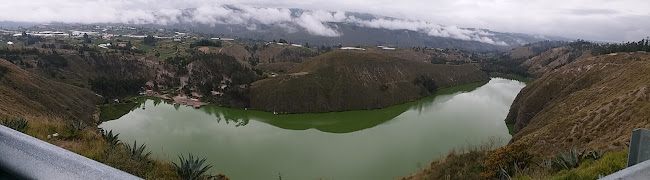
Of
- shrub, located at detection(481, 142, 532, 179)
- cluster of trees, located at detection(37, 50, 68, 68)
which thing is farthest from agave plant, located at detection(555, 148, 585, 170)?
cluster of trees, located at detection(37, 50, 68, 68)

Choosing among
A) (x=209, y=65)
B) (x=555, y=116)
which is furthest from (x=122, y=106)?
(x=555, y=116)

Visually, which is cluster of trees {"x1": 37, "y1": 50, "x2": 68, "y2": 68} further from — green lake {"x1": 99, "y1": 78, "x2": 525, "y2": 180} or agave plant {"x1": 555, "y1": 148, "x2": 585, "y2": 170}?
agave plant {"x1": 555, "y1": 148, "x2": 585, "y2": 170}

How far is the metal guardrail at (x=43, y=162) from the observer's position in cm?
153

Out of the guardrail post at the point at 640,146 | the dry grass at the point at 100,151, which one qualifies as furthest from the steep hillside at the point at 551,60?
the guardrail post at the point at 640,146

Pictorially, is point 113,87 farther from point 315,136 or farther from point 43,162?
point 43,162

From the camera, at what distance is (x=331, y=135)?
40219 mm

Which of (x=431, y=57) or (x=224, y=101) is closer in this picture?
(x=224, y=101)

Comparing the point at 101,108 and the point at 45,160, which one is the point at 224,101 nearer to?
the point at 101,108

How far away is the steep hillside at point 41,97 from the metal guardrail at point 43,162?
36022 mm

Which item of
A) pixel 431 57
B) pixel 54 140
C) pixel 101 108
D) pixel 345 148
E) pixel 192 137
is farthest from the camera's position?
pixel 431 57

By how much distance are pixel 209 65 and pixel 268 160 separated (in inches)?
2002

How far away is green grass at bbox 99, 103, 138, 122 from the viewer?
45.9 metres

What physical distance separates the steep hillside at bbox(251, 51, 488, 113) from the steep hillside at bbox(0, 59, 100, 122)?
2299 centimetres

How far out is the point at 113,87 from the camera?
60469 mm
